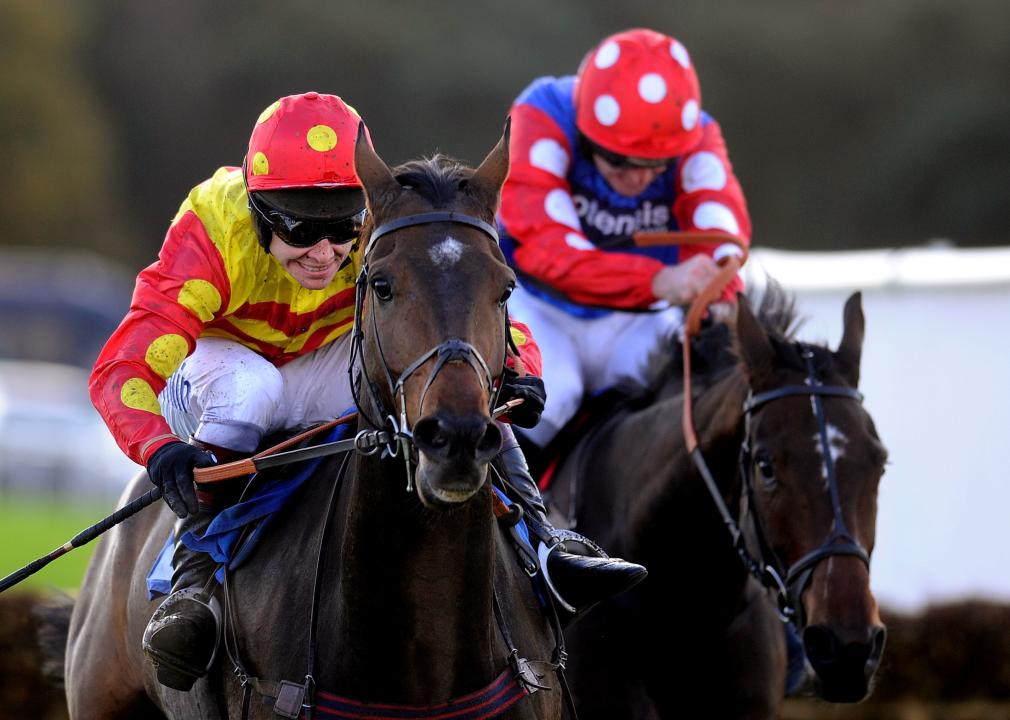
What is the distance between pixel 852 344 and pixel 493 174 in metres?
1.68

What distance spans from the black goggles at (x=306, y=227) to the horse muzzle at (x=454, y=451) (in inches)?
36.8

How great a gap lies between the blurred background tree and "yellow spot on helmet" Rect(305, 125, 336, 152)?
72.9 ft

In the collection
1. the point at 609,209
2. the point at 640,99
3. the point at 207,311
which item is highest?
the point at 640,99

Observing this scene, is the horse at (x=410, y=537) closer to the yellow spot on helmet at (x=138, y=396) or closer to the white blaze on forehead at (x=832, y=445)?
the yellow spot on helmet at (x=138, y=396)

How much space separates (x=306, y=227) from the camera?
12.4ft

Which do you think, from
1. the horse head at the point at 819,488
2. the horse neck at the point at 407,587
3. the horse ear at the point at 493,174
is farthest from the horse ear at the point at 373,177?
the horse head at the point at 819,488

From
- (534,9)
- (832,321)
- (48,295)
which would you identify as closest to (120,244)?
(48,295)

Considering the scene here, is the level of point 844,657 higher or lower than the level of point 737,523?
lower

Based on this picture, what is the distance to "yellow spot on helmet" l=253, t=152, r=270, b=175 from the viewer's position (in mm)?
3809

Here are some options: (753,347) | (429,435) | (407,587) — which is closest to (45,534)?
(753,347)

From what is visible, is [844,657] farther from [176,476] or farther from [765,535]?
[176,476]

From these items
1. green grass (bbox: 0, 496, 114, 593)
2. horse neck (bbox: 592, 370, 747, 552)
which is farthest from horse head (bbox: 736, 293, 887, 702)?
green grass (bbox: 0, 496, 114, 593)

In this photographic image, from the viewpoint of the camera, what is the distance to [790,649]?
5.39 meters

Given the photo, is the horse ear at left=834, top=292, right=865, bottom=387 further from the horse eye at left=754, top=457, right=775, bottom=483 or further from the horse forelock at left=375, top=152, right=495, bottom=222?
the horse forelock at left=375, top=152, right=495, bottom=222
